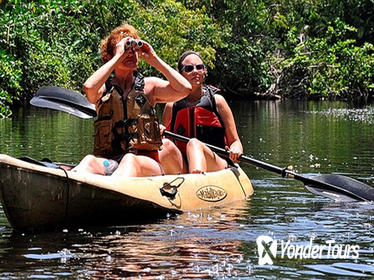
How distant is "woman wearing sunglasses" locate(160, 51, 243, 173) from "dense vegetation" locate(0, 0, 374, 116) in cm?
1878

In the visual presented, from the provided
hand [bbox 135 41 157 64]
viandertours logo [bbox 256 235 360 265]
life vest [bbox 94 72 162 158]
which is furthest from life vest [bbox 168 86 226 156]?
viandertours logo [bbox 256 235 360 265]

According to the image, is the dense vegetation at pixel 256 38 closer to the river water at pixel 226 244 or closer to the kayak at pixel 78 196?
the river water at pixel 226 244

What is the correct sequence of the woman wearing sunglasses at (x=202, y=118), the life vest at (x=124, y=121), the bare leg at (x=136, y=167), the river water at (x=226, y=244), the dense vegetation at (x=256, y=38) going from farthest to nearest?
the dense vegetation at (x=256, y=38)
the woman wearing sunglasses at (x=202, y=118)
the life vest at (x=124, y=121)
the bare leg at (x=136, y=167)
the river water at (x=226, y=244)

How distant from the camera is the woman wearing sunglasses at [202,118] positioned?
9406 mm

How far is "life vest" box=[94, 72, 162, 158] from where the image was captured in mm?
8078

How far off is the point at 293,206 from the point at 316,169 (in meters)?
3.32

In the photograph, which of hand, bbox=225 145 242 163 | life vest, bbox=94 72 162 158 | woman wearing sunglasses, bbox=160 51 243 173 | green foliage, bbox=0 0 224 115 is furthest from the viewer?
green foliage, bbox=0 0 224 115

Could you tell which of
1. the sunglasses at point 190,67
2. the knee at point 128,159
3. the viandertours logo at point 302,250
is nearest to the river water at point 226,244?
the viandertours logo at point 302,250

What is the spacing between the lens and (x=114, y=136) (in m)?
8.10

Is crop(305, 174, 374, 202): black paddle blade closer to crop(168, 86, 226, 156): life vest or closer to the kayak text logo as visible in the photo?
crop(168, 86, 226, 156): life vest

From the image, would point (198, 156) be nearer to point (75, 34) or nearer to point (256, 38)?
point (75, 34)

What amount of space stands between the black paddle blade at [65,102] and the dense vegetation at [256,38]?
19368mm

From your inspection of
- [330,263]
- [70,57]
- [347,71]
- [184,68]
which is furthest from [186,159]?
[347,71]

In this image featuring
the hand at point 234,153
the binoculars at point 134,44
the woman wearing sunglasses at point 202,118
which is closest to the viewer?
the binoculars at point 134,44
